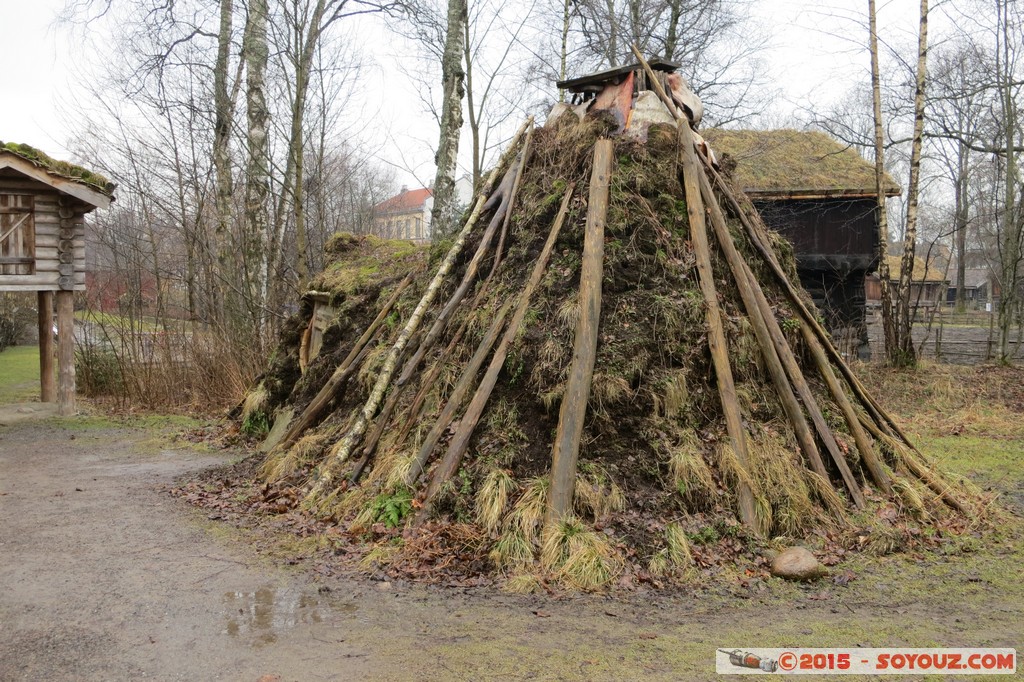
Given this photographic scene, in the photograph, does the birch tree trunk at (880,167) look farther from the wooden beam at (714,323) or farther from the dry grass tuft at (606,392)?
the dry grass tuft at (606,392)

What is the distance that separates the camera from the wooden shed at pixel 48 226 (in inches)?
479

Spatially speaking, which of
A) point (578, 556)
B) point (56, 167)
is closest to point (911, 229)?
point (578, 556)

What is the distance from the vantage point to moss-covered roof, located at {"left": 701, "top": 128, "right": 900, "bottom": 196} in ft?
64.2

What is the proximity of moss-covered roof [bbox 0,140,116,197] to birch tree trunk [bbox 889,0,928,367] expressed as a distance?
1489cm

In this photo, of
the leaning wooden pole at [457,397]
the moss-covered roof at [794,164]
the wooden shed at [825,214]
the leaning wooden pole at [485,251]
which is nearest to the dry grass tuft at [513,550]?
the leaning wooden pole at [457,397]

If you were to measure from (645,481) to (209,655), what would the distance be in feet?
11.2

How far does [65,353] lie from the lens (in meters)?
12.8

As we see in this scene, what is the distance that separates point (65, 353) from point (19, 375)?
8.17 metres

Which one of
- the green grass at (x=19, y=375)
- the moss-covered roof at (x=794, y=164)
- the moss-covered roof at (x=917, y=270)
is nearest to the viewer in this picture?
the green grass at (x=19, y=375)

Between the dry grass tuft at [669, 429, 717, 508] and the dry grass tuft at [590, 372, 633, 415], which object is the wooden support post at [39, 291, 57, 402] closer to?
the dry grass tuft at [590, 372, 633, 415]

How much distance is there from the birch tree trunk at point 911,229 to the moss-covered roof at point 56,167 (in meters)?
14.9

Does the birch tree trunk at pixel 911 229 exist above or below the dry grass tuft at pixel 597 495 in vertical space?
above

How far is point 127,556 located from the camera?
609 centimetres

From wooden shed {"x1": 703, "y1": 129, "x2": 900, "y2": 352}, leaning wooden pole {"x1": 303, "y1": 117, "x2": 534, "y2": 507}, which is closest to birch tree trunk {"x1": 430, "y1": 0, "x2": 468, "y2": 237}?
Result: leaning wooden pole {"x1": 303, "y1": 117, "x2": 534, "y2": 507}
